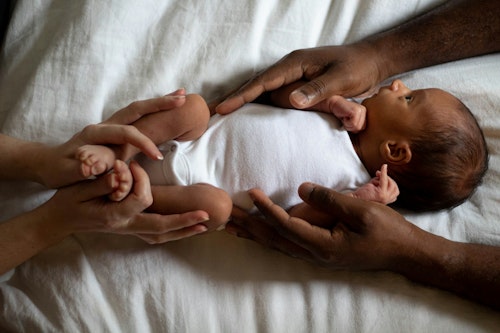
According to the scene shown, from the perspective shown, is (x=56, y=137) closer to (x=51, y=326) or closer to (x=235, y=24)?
(x=51, y=326)

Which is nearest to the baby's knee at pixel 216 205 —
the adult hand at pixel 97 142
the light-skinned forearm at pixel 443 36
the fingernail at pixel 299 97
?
the adult hand at pixel 97 142

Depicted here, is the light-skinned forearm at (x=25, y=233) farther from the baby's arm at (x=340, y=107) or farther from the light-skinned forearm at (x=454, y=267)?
the light-skinned forearm at (x=454, y=267)

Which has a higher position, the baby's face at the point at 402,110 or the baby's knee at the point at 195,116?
the baby's knee at the point at 195,116

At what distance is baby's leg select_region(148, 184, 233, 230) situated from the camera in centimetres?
91

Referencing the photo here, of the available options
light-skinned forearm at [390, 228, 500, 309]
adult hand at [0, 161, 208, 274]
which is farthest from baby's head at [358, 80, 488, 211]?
adult hand at [0, 161, 208, 274]

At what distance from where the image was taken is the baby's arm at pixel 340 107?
3.44 ft

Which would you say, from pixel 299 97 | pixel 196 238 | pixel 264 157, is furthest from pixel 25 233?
pixel 299 97

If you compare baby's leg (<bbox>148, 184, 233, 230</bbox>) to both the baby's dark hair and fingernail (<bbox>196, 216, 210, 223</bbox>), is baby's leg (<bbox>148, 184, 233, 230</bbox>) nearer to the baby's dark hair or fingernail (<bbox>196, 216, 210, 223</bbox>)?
fingernail (<bbox>196, 216, 210, 223</bbox>)

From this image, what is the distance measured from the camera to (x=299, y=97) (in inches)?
39.4

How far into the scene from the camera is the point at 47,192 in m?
1.02

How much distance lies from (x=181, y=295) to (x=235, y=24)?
676 mm

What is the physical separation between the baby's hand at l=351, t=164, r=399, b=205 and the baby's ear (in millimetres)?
54

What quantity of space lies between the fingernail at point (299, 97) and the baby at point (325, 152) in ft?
0.22

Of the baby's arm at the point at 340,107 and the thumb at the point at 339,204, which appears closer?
the thumb at the point at 339,204
